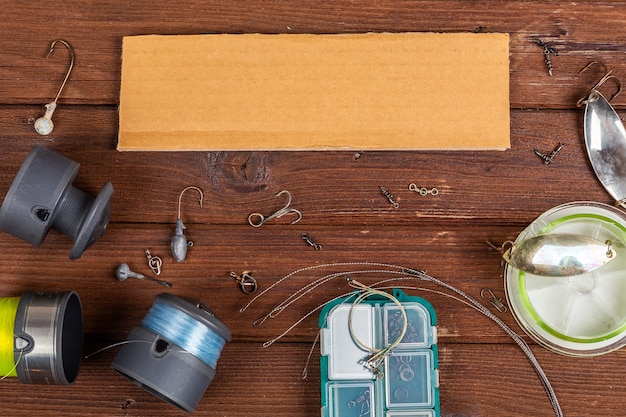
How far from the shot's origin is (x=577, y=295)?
4.88 feet

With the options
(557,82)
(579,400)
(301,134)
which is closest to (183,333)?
(301,134)

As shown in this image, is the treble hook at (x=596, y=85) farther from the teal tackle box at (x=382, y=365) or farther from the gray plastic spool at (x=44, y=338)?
the gray plastic spool at (x=44, y=338)

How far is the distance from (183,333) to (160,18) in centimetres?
68

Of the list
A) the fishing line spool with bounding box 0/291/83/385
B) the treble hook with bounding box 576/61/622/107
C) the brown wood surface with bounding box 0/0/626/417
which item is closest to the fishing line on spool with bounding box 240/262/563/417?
the brown wood surface with bounding box 0/0/626/417

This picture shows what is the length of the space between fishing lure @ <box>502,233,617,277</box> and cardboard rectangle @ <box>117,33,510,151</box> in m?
0.23

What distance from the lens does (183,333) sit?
54.2 inches

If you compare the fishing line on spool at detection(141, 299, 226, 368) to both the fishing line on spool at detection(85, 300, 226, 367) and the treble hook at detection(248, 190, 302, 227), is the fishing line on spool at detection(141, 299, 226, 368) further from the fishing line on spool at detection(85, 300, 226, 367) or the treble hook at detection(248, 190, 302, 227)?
the treble hook at detection(248, 190, 302, 227)

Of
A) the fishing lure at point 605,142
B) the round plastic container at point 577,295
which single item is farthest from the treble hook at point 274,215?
the fishing lure at point 605,142

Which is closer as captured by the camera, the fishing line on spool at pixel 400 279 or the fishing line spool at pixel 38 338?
the fishing line spool at pixel 38 338

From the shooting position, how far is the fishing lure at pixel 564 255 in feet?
4.69

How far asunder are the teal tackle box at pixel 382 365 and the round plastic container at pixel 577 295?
0.66ft

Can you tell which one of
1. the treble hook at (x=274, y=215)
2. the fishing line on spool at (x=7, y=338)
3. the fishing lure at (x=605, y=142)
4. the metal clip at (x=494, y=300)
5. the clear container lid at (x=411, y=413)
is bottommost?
the clear container lid at (x=411, y=413)

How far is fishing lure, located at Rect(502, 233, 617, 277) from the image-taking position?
1431 mm

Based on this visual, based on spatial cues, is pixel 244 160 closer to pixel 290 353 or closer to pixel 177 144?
pixel 177 144
